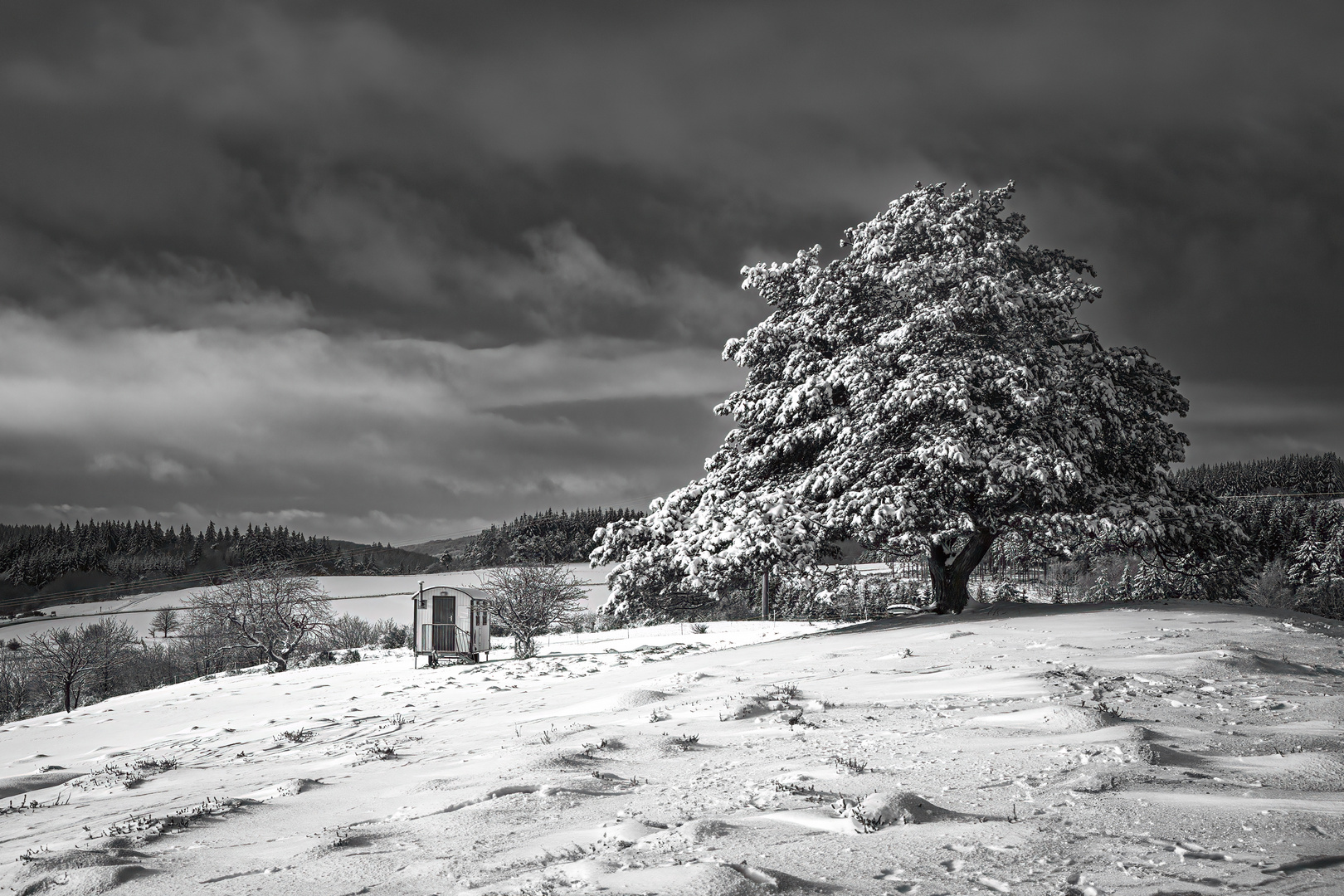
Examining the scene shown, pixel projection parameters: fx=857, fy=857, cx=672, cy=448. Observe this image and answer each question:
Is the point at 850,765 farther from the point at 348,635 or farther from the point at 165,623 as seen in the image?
the point at 165,623

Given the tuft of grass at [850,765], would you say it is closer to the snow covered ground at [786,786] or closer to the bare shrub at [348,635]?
the snow covered ground at [786,786]

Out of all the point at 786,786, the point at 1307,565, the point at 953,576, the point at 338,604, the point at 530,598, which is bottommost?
the point at 338,604

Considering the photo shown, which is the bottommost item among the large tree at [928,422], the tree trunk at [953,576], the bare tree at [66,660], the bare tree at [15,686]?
the bare tree at [15,686]

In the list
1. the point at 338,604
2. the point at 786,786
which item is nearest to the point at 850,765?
the point at 786,786

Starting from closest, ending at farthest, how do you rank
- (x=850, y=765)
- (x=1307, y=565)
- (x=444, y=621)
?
(x=850, y=765)
(x=444, y=621)
(x=1307, y=565)

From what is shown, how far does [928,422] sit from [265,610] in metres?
32.2

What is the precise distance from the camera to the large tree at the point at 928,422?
15.8 m

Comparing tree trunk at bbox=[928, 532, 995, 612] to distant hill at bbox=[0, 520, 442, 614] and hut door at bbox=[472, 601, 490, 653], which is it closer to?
hut door at bbox=[472, 601, 490, 653]

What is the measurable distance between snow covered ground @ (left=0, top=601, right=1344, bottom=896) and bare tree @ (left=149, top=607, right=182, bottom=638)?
68366mm

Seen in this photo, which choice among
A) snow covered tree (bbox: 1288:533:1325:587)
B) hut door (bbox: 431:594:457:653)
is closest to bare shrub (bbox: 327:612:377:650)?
hut door (bbox: 431:594:457:653)

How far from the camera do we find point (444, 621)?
24844 millimetres

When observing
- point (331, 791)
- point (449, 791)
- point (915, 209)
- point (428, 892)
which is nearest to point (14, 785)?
point (331, 791)

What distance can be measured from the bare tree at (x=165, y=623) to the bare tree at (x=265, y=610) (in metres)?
33.7

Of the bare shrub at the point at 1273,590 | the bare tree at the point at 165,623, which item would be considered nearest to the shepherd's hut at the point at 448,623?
the bare shrub at the point at 1273,590
